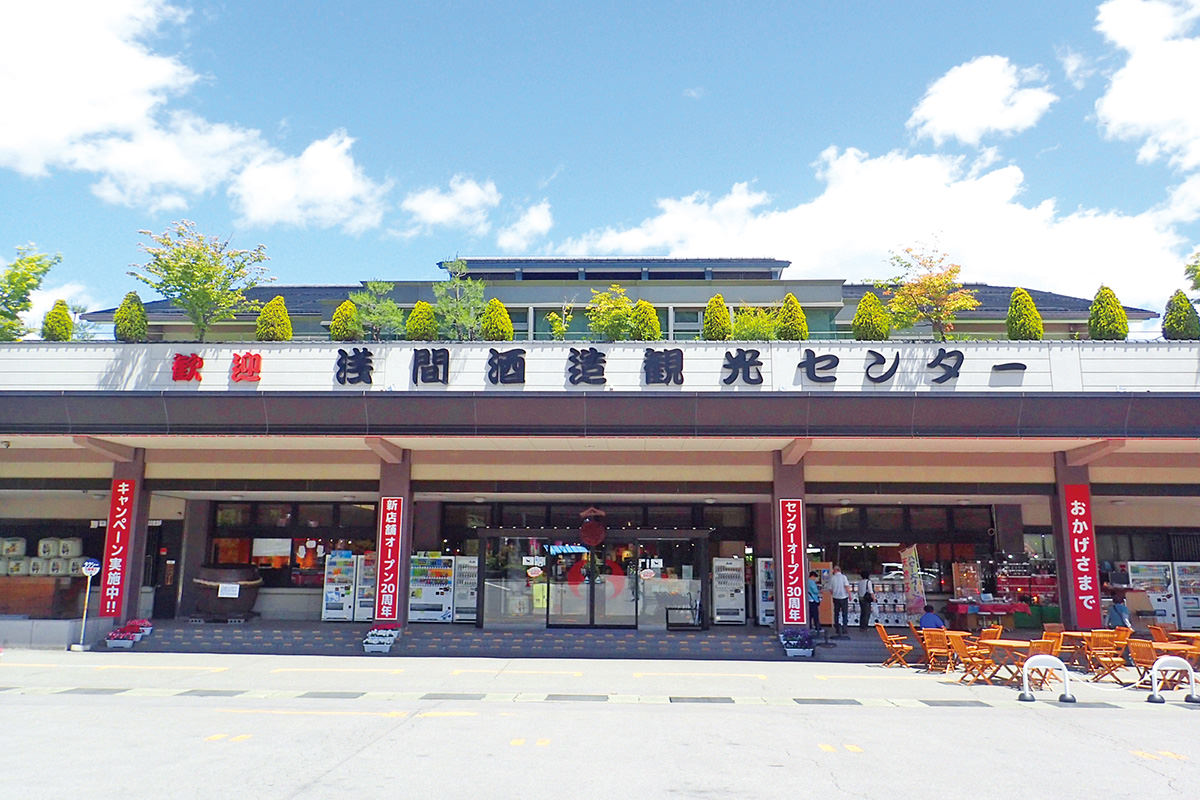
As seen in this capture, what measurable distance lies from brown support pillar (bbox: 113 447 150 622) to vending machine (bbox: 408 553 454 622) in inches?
266

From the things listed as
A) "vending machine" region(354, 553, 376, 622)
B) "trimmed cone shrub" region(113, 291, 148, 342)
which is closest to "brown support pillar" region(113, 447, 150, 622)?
"trimmed cone shrub" region(113, 291, 148, 342)

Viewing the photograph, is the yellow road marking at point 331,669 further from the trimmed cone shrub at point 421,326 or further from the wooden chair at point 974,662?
the wooden chair at point 974,662

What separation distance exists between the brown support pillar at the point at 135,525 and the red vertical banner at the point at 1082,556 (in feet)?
73.5

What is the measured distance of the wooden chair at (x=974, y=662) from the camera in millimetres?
15539

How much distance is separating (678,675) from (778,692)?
2551mm

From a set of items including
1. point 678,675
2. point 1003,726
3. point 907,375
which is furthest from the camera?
point 907,375

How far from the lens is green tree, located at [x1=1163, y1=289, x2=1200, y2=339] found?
18219 mm

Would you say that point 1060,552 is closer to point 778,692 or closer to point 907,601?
point 907,601

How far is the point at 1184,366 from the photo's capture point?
17.4 meters

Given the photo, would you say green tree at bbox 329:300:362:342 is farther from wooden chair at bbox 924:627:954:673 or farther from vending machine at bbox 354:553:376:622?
wooden chair at bbox 924:627:954:673

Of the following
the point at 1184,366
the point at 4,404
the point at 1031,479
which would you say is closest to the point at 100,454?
the point at 4,404

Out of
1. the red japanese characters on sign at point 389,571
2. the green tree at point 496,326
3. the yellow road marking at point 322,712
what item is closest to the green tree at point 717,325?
the green tree at point 496,326

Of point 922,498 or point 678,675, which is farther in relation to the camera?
point 922,498

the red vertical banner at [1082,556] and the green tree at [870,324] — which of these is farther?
the green tree at [870,324]
